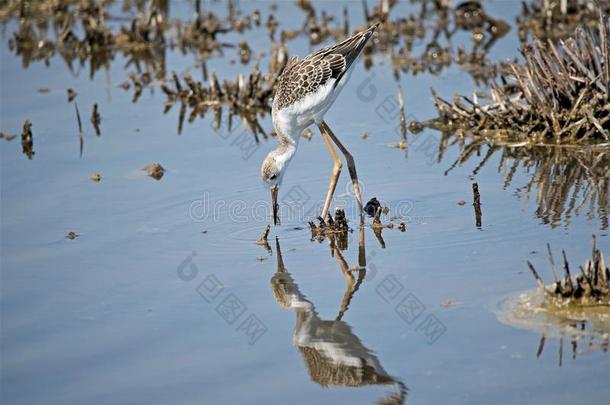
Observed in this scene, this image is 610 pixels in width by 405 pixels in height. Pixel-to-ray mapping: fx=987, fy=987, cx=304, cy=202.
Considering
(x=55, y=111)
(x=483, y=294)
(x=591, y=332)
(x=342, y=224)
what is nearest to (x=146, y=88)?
(x=55, y=111)

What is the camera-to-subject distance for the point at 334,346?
6039mm

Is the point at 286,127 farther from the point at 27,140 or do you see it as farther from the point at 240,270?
the point at 27,140

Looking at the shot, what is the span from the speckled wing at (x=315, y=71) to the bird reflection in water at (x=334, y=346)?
1747 millimetres

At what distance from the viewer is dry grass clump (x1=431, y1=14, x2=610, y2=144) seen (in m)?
8.97

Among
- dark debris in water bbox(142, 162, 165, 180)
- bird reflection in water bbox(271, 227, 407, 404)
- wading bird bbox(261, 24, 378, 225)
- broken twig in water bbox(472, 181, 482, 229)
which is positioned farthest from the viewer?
dark debris in water bbox(142, 162, 165, 180)

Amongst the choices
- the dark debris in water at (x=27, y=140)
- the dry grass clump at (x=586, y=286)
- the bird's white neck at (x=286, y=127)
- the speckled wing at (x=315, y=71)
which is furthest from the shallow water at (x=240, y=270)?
the speckled wing at (x=315, y=71)

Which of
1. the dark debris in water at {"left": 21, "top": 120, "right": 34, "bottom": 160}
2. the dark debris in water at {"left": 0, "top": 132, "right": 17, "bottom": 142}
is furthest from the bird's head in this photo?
the dark debris in water at {"left": 0, "top": 132, "right": 17, "bottom": 142}

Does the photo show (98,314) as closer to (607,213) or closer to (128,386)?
(128,386)

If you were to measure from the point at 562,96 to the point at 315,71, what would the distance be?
8.09 feet

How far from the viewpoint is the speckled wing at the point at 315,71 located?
8234 millimetres

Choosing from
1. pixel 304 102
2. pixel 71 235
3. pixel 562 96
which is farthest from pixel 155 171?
pixel 562 96

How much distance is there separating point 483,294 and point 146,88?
765 cm

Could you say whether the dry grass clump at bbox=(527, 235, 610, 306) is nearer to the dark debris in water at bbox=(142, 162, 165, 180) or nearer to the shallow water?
the shallow water

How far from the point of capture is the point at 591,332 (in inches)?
220
